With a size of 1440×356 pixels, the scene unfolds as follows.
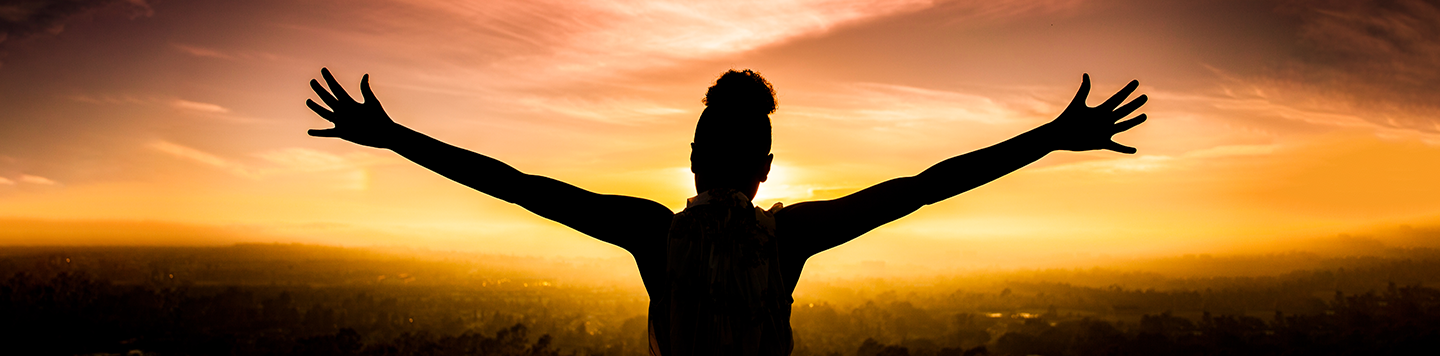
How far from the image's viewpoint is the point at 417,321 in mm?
158125

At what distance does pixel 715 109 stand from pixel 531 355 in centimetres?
12462

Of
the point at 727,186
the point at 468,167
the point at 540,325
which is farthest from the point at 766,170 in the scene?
the point at 540,325

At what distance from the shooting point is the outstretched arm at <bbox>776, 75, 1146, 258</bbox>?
262cm

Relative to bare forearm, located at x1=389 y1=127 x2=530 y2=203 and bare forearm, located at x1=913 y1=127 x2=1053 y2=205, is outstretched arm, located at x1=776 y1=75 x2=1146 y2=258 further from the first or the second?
bare forearm, located at x1=389 y1=127 x2=530 y2=203

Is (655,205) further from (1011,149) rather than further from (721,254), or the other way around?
(1011,149)

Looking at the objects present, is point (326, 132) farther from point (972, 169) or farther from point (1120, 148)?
point (1120, 148)

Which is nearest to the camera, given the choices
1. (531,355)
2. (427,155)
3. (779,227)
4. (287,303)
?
(427,155)

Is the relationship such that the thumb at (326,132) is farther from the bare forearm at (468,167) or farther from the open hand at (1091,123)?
the open hand at (1091,123)

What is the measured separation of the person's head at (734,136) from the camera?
103 inches

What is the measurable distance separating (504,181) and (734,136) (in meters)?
0.84

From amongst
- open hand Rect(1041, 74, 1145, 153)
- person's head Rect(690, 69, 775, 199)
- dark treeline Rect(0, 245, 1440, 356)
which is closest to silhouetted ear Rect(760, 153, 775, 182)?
person's head Rect(690, 69, 775, 199)

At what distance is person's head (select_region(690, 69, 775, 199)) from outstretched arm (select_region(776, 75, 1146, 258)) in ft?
0.80

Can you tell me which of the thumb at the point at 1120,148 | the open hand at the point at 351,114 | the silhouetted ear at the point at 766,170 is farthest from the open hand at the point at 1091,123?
the open hand at the point at 351,114

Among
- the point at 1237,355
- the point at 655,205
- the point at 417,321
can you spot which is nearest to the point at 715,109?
the point at 655,205
